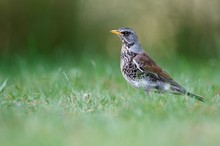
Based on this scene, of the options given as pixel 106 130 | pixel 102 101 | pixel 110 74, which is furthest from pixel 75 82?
pixel 106 130

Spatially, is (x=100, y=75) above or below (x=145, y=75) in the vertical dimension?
below

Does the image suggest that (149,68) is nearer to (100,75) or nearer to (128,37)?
(128,37)

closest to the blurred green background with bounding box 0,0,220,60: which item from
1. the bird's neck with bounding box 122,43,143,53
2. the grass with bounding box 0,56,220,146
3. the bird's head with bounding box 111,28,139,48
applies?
the grass with bounding box 0,56,220,146

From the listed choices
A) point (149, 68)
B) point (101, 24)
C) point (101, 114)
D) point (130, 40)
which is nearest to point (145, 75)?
point (149, 68)

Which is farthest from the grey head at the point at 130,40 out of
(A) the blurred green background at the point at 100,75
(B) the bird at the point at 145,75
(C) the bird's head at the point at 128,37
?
(A) the blurred green background at the point at 100,75

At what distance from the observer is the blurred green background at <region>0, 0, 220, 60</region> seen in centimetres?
1490

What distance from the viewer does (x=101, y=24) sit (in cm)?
1556

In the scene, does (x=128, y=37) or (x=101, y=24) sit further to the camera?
(x=101, y=24)

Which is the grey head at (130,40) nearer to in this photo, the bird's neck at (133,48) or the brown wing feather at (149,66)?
the bird's neck at (133,48)

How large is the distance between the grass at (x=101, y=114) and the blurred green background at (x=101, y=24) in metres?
4.56

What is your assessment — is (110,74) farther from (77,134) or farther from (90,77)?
(77,134)

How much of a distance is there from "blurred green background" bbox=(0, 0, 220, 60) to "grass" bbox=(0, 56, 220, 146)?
4.56 meters

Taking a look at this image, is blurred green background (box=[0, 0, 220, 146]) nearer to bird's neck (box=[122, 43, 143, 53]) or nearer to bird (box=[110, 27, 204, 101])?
bird (box=[110, 27, 204, 101])

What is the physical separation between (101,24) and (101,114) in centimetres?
842
